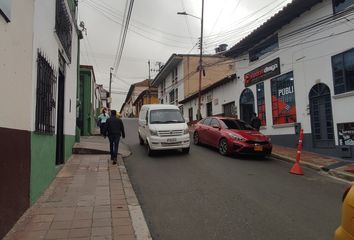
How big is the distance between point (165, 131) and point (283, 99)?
6763mm

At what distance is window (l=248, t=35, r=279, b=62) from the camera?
1674cm

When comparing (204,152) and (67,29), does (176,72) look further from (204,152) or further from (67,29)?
(67,29)

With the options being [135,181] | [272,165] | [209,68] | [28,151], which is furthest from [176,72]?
[28,151]

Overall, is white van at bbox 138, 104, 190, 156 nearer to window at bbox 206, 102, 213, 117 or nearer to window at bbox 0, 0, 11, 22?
window at bbox 0, 0, 11, 22

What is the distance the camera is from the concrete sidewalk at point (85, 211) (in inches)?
196

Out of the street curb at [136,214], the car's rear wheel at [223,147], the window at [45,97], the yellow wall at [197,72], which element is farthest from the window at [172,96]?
the window at [45,97]

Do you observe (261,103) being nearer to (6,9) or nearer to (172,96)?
(6,9)

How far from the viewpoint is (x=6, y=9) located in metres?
4.60

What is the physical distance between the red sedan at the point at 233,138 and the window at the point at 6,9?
9.18 m

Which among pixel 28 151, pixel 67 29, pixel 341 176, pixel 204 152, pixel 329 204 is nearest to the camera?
pixel 28 151

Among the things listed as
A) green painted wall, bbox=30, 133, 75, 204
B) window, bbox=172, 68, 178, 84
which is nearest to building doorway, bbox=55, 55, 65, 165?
green painted wall, bbox=30, 133, 75, 204

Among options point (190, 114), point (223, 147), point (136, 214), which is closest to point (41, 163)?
point (136, 214)

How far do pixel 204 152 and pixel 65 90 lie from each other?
6.13 metres

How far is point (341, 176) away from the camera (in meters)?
9.77
